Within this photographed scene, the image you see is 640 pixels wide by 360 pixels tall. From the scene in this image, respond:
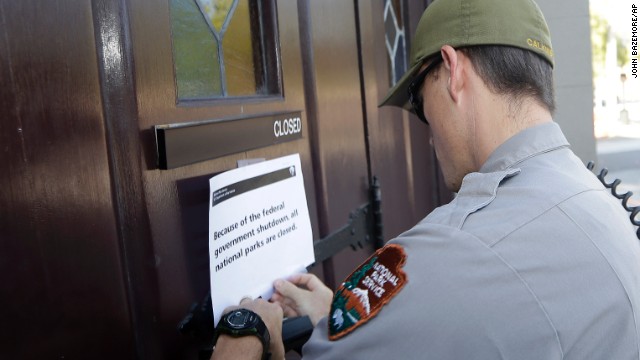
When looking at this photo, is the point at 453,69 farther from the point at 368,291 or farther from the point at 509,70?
the point at 368,291

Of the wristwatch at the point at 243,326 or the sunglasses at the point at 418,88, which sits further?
the sunglasses at the point at 418,88

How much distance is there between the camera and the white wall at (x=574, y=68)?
289 cm

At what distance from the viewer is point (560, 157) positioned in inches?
40.9

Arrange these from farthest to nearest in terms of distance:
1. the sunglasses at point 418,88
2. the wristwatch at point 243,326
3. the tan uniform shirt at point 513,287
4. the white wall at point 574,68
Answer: the white wall at point 574,68, the sunglasses at point 418,88, the wristwatch at point 243,326, the tan uniform shirt at point 513,287

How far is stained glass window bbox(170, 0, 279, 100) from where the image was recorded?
1169 mm

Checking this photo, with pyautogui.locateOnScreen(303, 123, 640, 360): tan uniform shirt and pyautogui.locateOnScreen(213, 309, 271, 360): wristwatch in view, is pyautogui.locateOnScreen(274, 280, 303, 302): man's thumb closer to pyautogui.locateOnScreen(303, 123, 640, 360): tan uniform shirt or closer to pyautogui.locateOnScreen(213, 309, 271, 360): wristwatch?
pyautogui.locateOnScreen(213, 309, 271, 360): wristwatch

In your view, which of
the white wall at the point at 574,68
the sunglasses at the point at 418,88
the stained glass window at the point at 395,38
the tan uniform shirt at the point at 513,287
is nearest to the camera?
the tan uniform shirt at the point at 513,287

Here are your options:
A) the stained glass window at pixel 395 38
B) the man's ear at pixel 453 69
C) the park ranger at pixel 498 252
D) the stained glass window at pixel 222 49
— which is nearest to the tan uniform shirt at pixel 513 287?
the park ranger at pixel 498 252

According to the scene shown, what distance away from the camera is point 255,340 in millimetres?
1028

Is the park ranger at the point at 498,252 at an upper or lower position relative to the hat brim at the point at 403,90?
lower

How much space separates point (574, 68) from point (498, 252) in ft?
8.07

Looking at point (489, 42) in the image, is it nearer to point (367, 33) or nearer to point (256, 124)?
point (256, 124)


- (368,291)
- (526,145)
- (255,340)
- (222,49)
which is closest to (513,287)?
(368,291)

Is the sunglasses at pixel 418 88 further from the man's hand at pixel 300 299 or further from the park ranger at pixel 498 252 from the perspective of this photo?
the man's hand at pixel 300 299
